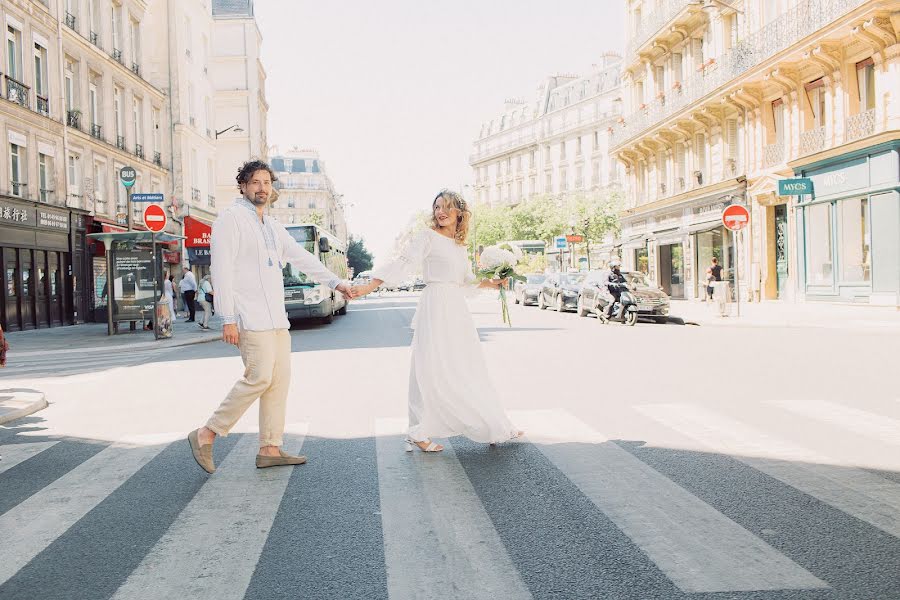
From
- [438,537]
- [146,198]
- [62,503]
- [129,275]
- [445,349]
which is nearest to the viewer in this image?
[438,537]

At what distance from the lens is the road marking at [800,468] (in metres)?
4.14

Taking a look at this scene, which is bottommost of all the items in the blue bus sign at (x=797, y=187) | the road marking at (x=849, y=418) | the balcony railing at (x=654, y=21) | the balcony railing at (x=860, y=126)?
the road marking at (x=849, y=418)

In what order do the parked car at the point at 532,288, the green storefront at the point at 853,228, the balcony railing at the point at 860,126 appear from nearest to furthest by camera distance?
the green storefront at the point at 853,228 < the balcony railing at the point at 860,126 < the parked car at the point at 532,288

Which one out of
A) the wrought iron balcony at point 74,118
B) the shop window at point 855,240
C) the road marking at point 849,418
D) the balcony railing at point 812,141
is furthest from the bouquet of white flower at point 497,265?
the wrought iron balcony at point 74,118

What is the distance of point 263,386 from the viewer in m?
5.27

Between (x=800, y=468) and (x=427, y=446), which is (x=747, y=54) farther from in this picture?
(x=427, y=446)

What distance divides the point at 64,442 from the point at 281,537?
349 cm

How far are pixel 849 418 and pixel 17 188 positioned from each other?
74.3 feet

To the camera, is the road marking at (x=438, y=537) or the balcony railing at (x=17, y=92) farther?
the balcony railing at (x=17, y=92)

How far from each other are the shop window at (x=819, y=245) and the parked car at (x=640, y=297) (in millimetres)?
5226

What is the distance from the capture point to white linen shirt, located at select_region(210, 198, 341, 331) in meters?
5.11

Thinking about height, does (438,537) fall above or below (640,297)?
below

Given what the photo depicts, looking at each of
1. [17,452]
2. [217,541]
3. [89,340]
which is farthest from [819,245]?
[217,541]

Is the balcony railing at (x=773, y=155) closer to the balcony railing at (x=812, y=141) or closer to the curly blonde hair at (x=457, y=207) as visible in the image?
the balcony railing at (x=812, y=141)
